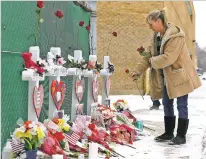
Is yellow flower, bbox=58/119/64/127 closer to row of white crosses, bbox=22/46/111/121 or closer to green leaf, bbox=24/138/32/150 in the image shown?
row of white crosses, bbox=22/46/111/121

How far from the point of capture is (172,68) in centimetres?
625

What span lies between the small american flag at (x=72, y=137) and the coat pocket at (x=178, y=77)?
1.74 meters

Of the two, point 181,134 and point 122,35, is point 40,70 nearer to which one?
point 181,134

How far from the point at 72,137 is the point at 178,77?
191 centimetres

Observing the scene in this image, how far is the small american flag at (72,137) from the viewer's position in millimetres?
4914

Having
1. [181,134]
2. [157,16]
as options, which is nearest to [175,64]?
[157,16]

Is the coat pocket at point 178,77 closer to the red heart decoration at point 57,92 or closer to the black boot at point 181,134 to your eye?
the black boot at point 181,134

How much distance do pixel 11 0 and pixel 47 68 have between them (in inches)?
34.1

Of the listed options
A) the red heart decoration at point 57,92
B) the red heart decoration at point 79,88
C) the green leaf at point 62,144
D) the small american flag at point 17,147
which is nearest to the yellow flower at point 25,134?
the small american flag at point 17,147

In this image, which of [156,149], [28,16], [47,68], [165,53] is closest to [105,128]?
[156,149]

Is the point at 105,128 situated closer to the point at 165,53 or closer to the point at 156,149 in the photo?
the point at 156,149

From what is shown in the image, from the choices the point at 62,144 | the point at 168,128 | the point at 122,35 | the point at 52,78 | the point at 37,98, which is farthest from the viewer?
the point at 122,35

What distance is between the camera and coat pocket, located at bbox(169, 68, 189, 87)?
6.19m

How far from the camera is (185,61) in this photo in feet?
20.5
